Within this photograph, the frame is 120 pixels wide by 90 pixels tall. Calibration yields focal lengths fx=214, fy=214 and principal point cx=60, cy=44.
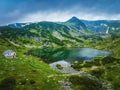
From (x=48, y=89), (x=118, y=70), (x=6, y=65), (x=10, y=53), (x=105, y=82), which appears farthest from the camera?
(x=10, y=53)

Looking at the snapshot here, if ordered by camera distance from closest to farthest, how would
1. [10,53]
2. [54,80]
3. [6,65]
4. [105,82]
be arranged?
[54,80] → [105,82] → [6,65] → [10,53]

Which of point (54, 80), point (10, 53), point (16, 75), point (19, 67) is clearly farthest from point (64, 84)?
point (10, 53)

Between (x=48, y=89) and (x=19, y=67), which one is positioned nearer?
(x=48, y=89)

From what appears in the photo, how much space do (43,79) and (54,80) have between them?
490 centimetres

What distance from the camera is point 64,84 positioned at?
81250 millimetres

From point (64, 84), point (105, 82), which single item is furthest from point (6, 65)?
point (105, 82)

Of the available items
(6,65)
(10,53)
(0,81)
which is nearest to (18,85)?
(0,81)

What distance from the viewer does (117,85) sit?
8688 centimetres

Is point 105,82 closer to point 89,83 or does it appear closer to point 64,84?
point 89,83

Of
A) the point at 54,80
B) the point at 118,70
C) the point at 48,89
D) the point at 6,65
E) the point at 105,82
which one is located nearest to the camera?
the point at 48,89

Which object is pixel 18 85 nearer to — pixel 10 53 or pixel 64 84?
pixel 64 84

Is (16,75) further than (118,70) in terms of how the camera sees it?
No

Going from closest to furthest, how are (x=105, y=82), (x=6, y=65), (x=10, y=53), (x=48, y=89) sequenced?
(x=48, y=89), (x=105, y=82), (x=6, y=65), (x=10, y=53)

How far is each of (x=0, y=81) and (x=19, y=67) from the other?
24207 mm
